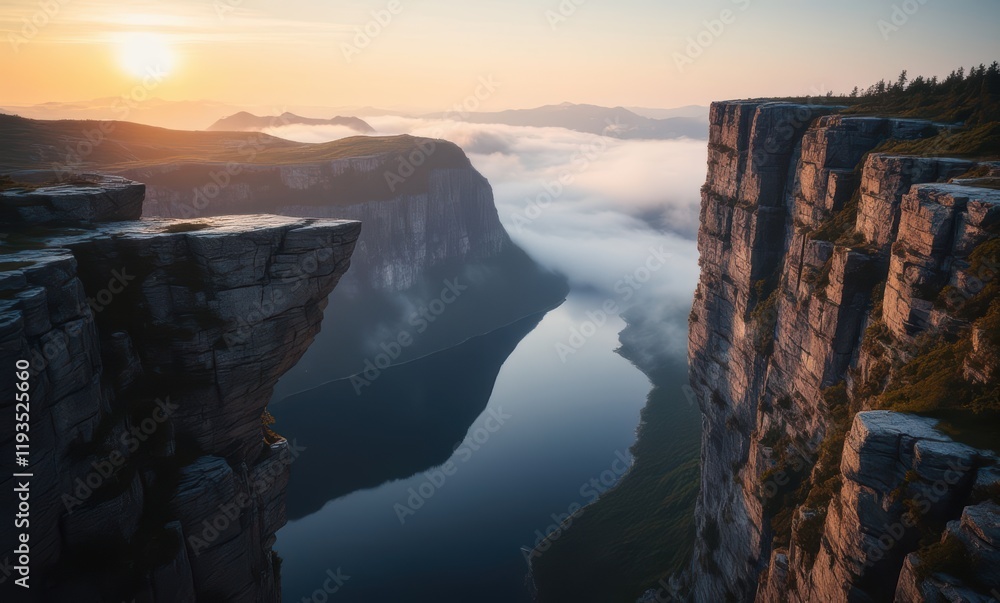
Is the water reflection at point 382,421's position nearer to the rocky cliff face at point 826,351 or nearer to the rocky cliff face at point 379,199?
the rocky cliff face at point 379,199

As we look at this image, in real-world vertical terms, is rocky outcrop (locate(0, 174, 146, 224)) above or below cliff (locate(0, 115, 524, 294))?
above

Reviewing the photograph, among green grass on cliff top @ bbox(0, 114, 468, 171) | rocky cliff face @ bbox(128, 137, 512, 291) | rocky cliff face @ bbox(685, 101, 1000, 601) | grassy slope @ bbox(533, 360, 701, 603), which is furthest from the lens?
rocky cliff face @ bbox(128, 137, 512, 291)

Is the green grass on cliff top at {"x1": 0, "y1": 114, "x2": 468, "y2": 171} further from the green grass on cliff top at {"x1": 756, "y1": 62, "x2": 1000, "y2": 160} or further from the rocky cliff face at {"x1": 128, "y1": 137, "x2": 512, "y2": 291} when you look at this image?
the green grass on cliff top at {"x1": 756, "y1": 62, "x2": 1000, "y2": 160}

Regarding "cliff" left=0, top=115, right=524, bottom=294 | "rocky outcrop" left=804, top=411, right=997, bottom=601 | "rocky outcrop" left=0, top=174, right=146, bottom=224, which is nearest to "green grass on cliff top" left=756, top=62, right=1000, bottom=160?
"rocky outcrop" left=804, top=411, right=997, bottom=601

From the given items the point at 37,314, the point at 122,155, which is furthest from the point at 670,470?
the point at 122,155

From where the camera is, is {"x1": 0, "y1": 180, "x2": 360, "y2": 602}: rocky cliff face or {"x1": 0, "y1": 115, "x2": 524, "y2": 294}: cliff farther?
{"x1": 0, "y1": 115, "x2": 524, "y2": 294}: cliff

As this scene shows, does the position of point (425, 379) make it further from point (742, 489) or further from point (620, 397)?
point (742, 489)

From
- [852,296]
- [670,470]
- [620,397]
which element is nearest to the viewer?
[852,296]
